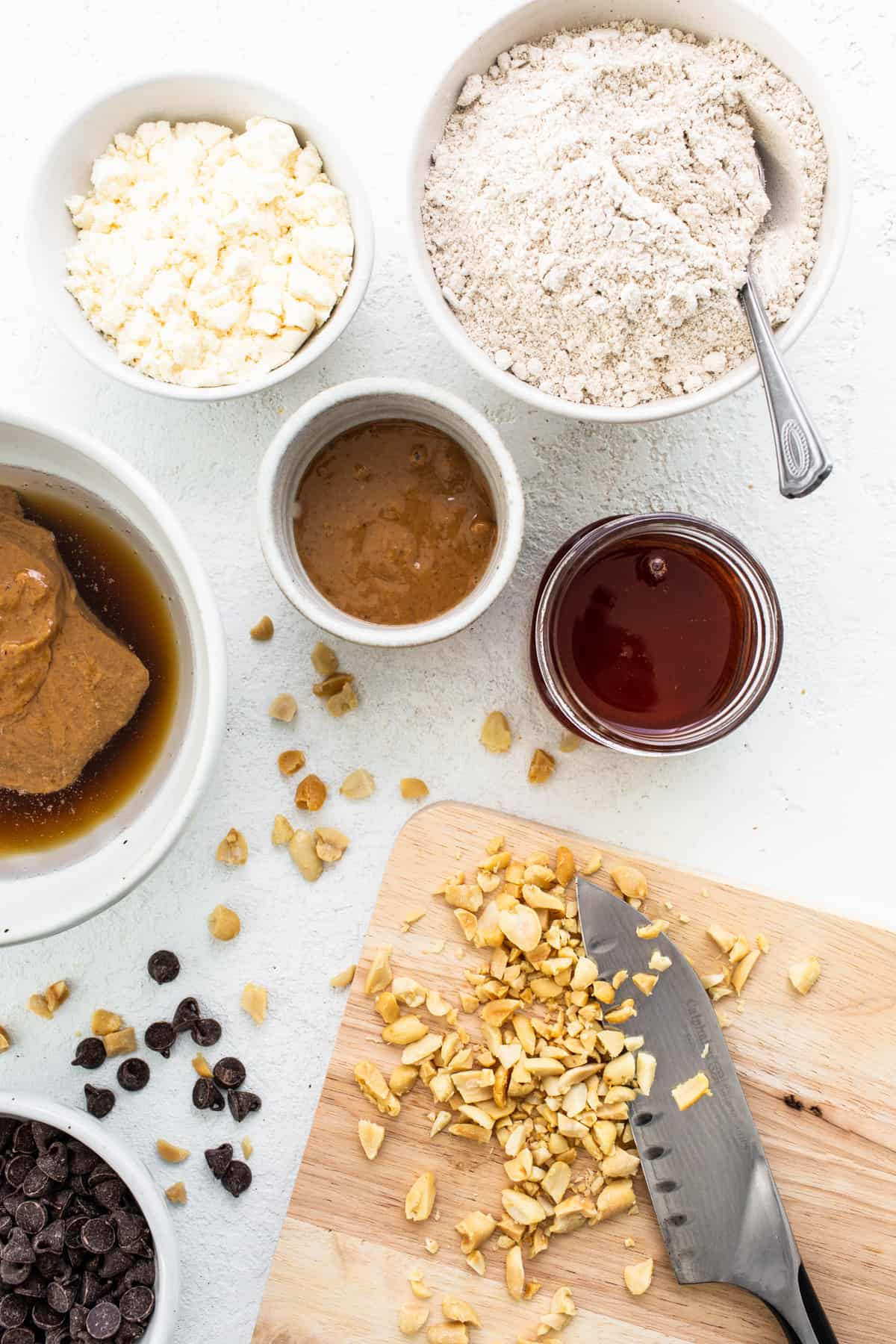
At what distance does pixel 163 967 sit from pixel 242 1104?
146mm

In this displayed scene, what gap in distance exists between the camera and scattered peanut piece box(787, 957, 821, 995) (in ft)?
3.06

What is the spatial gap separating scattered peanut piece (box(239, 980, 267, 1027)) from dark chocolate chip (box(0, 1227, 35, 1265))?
0.26 metres

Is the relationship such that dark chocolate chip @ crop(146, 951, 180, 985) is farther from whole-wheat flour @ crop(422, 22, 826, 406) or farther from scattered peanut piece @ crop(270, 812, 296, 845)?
whole-wheat flour @ crop(422, 22, 826, 406)

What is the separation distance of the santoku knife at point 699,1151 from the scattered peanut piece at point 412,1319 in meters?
0.22

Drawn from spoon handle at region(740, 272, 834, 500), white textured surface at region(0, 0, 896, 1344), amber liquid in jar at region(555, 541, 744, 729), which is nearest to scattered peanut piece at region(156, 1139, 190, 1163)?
white textured surface at region(0, 0, 896, 1344)

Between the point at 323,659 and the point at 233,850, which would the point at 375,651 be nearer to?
the point at 323,659

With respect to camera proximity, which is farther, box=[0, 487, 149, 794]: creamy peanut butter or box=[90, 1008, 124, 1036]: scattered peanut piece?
box=[90, 1008, 124, 1036]: scattered peanut piece

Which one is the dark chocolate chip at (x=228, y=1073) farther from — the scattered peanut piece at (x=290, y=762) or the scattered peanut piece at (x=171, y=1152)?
the scattered peanut piece at (x=290, y=762)

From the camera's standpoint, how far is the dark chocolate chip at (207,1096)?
978 mm

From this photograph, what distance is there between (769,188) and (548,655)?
42cm

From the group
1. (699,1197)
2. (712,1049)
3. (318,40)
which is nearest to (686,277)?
(318,40)

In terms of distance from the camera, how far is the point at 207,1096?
3.20 feet

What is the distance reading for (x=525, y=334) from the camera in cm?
86

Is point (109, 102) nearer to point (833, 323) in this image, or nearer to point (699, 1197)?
point (833, 323)
